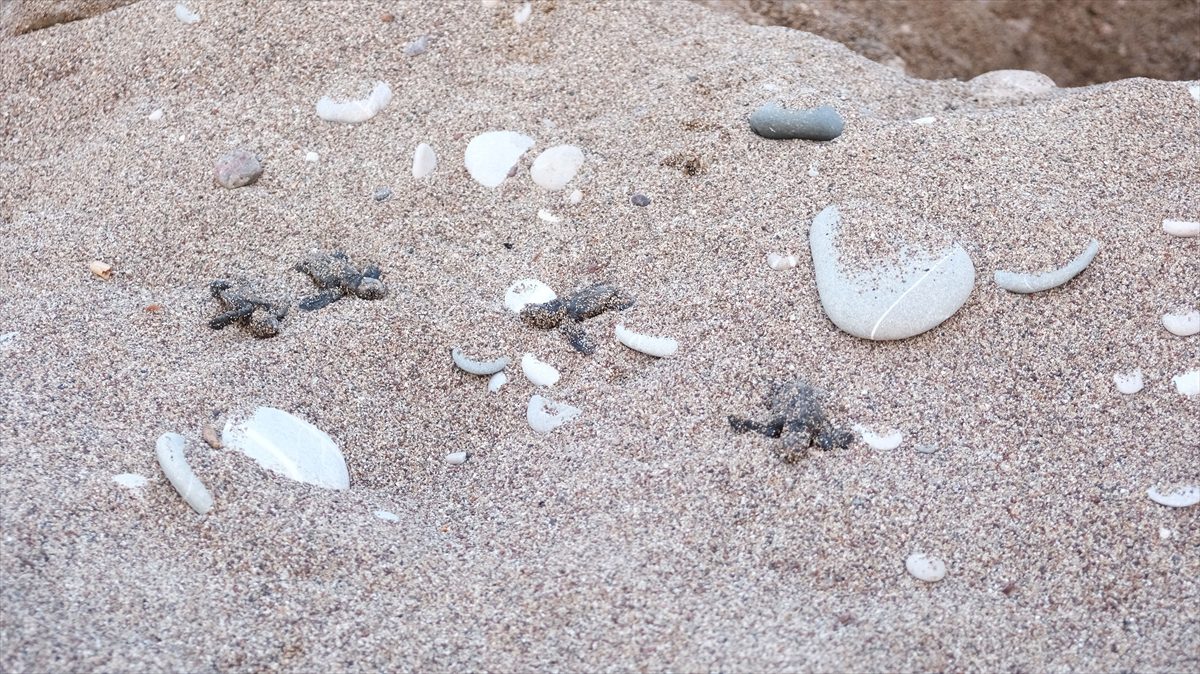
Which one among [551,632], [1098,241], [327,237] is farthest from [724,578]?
[327,237]

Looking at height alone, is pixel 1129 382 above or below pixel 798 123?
below

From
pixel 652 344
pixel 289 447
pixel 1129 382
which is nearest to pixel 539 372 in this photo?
pixel 652 344

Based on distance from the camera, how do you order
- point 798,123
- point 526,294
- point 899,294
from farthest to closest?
point 798,123, point 526,294, point 899,294

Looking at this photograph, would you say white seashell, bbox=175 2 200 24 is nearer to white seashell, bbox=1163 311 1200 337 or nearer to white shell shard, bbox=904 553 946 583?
white shell shard, bbox=904 553 946 583

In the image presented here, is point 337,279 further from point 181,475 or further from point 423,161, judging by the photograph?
point 181,475

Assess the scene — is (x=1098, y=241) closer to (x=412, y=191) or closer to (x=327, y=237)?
(x=412, y=191)

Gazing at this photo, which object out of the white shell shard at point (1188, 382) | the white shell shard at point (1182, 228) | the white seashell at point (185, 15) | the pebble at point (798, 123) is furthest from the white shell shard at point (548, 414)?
the white seashell at point (185, 15)
